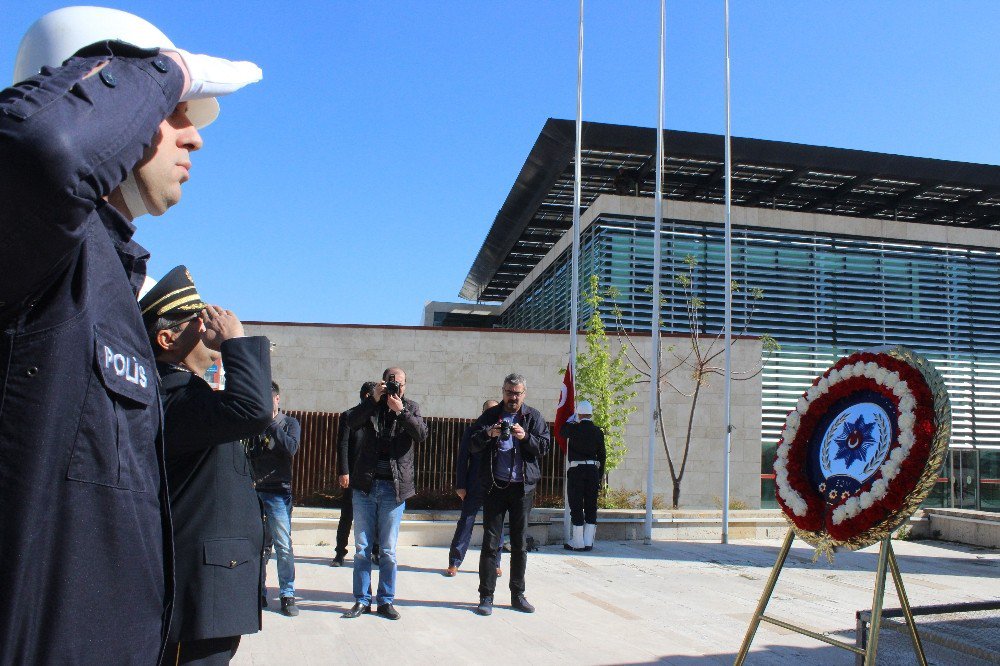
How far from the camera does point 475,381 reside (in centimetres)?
1761

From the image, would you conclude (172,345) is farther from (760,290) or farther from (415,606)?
(760,290)

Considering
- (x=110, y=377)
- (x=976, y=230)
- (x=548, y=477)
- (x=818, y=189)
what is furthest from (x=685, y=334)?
(x=110, y=377)

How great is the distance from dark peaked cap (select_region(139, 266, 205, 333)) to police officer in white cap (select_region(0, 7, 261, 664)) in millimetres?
1242

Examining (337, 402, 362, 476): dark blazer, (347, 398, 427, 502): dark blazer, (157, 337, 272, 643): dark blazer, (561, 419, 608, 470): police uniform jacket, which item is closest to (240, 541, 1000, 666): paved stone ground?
(347, 398, 427, 502): dark blazer

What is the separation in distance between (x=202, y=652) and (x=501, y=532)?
5298 mm

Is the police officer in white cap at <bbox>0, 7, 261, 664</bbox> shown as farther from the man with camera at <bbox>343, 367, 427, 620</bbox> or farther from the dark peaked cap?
the man with camera at <bbox>343, 367, 427, 620</bbox>

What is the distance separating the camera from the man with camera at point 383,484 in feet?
23.4

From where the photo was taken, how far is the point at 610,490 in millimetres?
16422

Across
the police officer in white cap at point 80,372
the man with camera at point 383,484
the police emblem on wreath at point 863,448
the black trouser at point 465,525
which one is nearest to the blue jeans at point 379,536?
the man with camera at point 383,484

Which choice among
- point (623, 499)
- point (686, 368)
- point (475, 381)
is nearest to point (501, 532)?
point (623, 499)

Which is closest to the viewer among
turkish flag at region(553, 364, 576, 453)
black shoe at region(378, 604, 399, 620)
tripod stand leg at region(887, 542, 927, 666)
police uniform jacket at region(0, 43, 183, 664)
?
police uniform jacket at region(0, 43, 183, 664)

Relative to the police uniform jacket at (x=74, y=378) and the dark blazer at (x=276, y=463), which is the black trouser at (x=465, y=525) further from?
the police uniform jacket at (x=74, y=378)

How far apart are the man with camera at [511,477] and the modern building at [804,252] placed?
38.9 feet

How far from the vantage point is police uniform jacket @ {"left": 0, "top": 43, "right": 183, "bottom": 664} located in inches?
42.9
